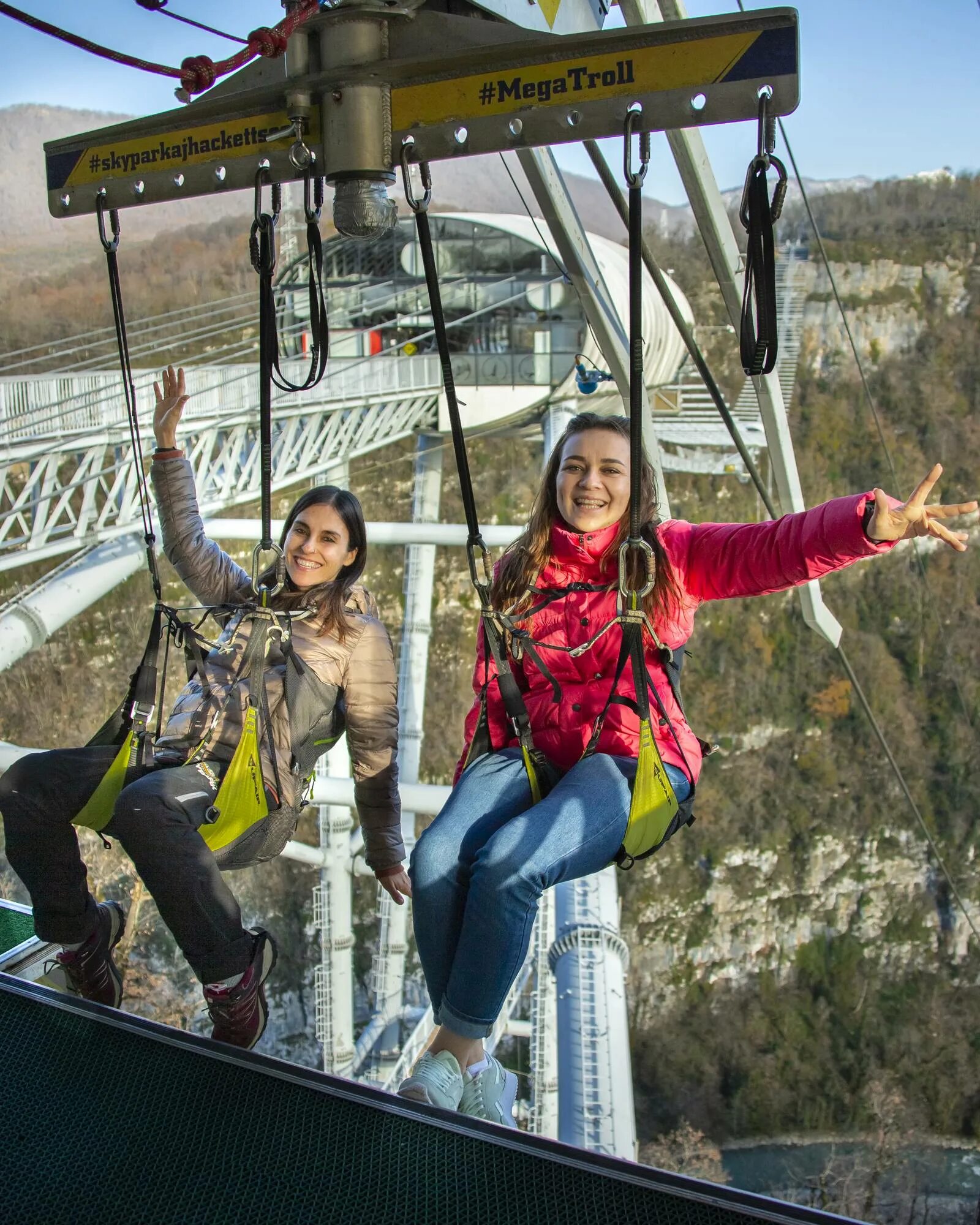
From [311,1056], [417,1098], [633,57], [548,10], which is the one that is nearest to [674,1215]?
[417,1098]

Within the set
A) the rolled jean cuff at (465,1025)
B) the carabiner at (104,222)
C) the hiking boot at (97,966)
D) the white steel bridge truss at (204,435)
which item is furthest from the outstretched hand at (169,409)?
the white steel bridge truss at (204,435)

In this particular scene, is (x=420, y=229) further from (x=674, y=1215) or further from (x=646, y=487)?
(x=674, y=1215)

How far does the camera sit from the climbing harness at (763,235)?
159 centimetres

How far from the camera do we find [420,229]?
1.82 meters

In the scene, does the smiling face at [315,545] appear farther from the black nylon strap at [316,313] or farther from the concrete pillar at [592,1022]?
the concrete pillar at [592,1022]

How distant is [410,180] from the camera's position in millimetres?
1774

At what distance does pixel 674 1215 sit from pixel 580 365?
5.21 meters

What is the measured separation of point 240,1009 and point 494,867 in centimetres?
59

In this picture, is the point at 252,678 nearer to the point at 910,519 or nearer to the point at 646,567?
the point at 646,567

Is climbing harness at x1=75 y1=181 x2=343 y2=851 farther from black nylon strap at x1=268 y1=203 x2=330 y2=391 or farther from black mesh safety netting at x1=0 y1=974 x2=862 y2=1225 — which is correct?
black mesh safety netting at x1=0 y1=974 x2=862 y2=1225

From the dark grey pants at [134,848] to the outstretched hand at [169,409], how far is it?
0.71 metres

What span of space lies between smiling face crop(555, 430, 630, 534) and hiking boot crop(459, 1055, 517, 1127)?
102 cm

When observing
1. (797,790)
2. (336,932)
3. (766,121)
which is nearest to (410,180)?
(766,121)

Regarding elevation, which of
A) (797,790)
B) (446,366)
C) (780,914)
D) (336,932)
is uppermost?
(446,366)
